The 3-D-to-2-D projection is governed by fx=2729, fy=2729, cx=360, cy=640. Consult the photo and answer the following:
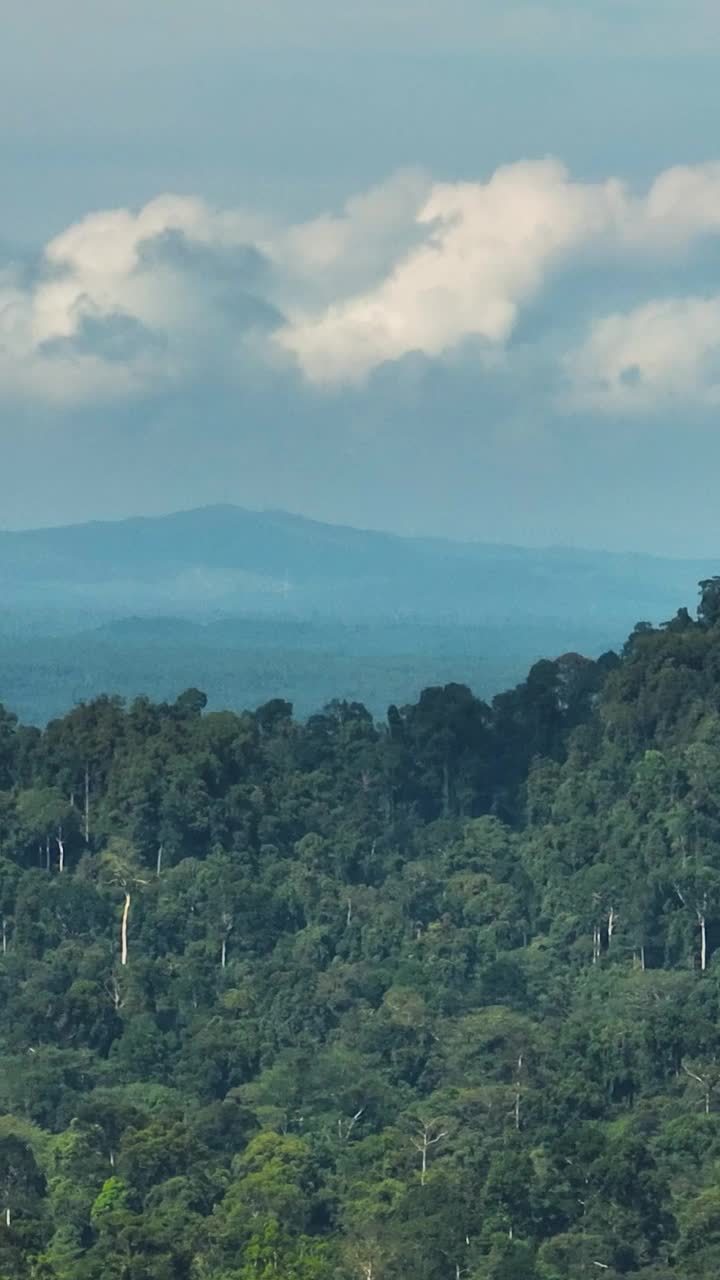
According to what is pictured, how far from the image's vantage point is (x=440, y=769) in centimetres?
6944

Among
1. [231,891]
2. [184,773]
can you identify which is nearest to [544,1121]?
[231,891]

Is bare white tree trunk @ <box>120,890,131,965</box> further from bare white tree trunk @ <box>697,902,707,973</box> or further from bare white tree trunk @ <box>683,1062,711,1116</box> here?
bare white tree trunk @ <box>683,1062,711,1116</box>

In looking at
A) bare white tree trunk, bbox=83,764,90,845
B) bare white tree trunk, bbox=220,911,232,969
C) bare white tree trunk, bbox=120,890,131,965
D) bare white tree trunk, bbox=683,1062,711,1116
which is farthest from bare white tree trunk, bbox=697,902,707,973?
bare white tree trunk, bbox=83,764,90,845

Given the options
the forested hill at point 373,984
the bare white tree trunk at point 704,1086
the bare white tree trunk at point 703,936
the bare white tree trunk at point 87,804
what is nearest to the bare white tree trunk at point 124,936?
the forested hill at point 373,984

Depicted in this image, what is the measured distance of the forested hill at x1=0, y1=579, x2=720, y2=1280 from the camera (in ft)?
135

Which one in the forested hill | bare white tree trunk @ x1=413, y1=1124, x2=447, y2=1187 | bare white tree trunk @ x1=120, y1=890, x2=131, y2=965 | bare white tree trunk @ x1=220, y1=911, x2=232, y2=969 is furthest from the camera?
bare white tree trunk @ x1=220, y1=911, x2=232, y2=969

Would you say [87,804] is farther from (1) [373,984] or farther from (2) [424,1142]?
(2) [424,1142]

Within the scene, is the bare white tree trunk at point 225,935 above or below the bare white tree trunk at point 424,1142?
above

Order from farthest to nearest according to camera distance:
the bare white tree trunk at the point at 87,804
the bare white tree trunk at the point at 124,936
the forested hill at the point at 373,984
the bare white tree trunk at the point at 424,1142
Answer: the bare white tree trunk at the point at 87,804 → the bare white tree trunk at the point at 124,936 → the bare white tree trunk at the point at 424,1142 → the forested hill at the point at 373,984

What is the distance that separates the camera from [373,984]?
55.2 metres

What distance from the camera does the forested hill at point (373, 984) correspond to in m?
41.2

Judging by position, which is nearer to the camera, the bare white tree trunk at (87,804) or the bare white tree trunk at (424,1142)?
the bare white tree trunk at (424,1142)

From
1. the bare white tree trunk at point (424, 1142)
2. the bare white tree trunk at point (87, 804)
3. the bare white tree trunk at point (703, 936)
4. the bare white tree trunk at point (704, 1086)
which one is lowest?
the bare white tree trunk at point (424, 1142)

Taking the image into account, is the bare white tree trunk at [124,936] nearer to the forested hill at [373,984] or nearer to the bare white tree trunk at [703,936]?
the forested hill at [373,984]
